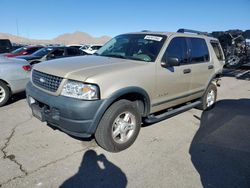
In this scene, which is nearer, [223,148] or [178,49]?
[223,148]

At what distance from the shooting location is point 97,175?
3.01 m

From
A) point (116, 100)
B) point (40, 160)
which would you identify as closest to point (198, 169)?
point (116, 100)

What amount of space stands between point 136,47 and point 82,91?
5.64 feet

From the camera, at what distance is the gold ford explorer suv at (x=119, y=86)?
3.20 m

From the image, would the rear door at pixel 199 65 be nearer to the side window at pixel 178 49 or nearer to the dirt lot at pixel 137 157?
the side window at pixel 178 49

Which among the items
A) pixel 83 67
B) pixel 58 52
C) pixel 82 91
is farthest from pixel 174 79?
pixel 58 52

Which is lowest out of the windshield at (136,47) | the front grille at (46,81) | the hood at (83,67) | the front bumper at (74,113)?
the front bumper at (74,113)

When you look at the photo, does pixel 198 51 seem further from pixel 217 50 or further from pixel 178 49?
pixel 217 50

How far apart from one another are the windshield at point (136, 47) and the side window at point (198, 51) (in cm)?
97

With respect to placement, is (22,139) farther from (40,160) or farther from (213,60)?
(213,60)

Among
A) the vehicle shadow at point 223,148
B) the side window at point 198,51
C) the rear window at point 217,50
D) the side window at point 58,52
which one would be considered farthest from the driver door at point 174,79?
the side window at point 58,52

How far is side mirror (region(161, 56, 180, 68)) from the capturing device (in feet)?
13.1

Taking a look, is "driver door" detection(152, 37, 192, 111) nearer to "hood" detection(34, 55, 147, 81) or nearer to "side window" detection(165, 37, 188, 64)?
"side window" detection(165, 37, 188, 64)

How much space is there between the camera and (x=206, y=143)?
4082 millimetres
